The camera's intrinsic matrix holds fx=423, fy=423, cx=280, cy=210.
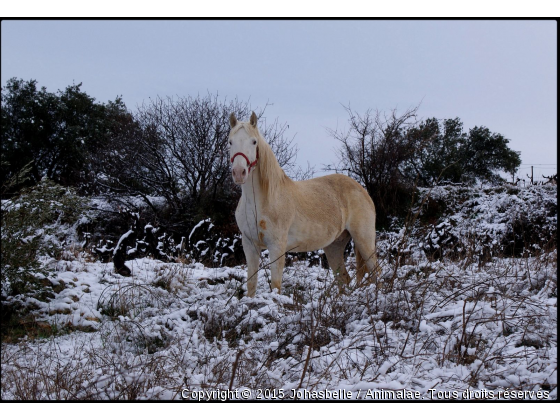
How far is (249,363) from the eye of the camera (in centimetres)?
277

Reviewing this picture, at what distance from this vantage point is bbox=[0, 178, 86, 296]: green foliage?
3895 millimetres

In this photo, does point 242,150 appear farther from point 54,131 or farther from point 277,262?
point 54,131

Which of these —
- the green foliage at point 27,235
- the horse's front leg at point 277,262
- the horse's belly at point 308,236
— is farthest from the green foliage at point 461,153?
the green foliage at point 27,235

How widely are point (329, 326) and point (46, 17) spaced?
10.2 ft

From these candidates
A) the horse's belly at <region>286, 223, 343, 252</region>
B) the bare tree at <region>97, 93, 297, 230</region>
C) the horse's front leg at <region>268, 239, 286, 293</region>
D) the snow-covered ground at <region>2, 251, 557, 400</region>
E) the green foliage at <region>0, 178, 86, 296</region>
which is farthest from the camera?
the bare tree at <region>97, 93, 297, 230</region>

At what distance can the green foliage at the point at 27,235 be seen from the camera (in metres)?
3.89

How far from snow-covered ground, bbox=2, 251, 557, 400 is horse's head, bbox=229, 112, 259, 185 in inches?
45.9

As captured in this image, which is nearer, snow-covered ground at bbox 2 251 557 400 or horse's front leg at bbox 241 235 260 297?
snow-covered ground at bbox 2 251 557 400

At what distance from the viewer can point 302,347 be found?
9.90 feet

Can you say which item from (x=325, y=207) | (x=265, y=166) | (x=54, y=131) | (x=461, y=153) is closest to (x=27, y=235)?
(x=265, y=166)

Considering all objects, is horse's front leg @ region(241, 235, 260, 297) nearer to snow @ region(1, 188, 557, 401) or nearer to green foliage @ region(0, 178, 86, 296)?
snow @ region(1, 188, 557, 401)

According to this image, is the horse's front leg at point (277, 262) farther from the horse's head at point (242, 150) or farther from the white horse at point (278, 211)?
the horse's head at point (242, 150)

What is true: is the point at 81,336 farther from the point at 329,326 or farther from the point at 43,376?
the point at 329,326

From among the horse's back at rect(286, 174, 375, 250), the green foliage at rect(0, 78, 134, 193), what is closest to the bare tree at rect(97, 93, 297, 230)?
the green foliage at rect(0, 78, 134, 193)
